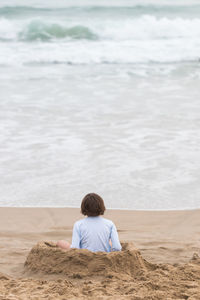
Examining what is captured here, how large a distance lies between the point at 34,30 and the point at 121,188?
1892 centimetres

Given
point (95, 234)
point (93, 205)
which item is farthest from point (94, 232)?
point (93, 205)

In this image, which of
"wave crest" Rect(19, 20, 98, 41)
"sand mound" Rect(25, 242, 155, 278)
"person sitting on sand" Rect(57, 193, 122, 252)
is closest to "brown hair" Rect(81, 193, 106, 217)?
"person sitting on sand" Rect(57, 193, 122, 252)

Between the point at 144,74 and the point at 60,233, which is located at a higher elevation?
the point at 144,74

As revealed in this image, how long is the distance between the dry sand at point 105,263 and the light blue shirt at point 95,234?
130 mm

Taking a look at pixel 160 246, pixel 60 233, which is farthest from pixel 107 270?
pixel 60 233

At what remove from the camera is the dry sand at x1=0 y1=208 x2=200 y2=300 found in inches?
137

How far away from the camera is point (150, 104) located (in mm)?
11539

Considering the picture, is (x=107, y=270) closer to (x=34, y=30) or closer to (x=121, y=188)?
(x=121, y=188)

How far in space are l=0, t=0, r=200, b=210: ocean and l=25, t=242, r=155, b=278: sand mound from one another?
6.89 feet

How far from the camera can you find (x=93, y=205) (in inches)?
156

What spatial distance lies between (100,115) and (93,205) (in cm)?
678

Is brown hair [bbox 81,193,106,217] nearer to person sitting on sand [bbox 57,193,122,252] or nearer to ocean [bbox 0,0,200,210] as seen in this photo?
person sitting on sand [bbox 57,193,122,252]

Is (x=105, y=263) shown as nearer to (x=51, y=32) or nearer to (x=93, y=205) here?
(x=93, y=205)

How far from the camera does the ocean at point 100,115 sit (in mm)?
6746
